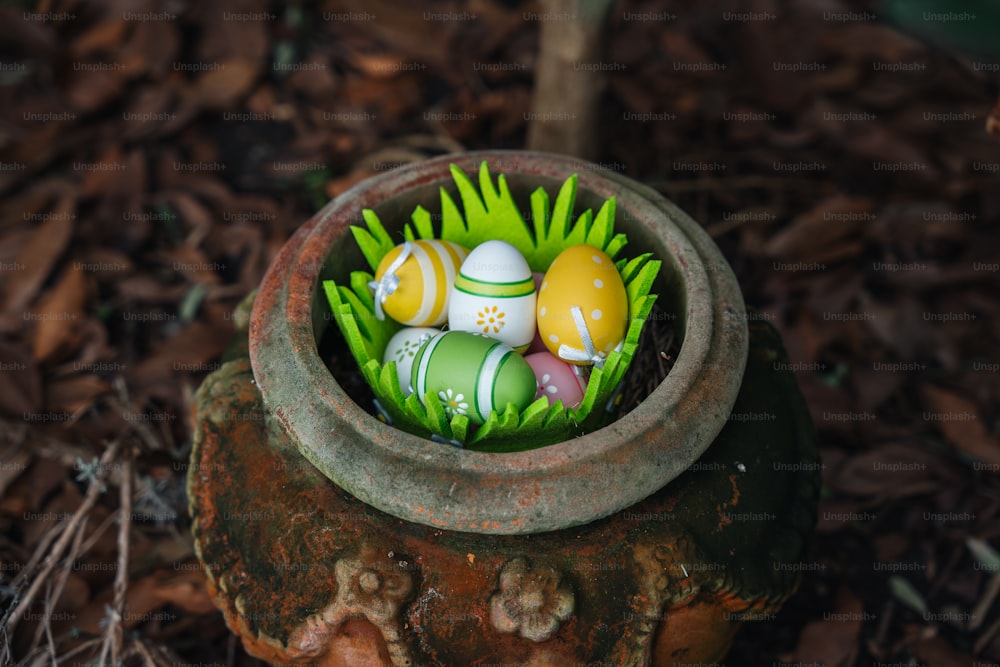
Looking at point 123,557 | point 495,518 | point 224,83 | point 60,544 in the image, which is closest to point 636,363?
point 495,518

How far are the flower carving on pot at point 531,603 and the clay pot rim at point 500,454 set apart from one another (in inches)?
3.3

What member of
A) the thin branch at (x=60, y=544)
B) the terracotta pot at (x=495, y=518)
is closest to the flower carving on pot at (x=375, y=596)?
the terracotta pot at (x=495, y=518)

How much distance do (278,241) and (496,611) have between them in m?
1.91

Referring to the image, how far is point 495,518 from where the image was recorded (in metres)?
1.24

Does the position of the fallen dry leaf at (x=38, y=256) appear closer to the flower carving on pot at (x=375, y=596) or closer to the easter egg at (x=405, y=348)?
the easter egg at (x=405, y=348)

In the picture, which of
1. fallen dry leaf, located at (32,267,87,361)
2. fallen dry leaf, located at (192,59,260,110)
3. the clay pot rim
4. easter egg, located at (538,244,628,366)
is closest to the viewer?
the clay pot rim

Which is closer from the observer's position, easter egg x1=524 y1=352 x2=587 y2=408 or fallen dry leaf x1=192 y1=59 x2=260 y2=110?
easter egg x1=524 y1=352 x2=587 y2=408

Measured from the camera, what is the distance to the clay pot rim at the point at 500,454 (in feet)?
4.09

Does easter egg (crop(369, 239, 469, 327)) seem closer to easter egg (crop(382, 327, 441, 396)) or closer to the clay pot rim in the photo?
easter egg (crop(382, 327, 441, 396))

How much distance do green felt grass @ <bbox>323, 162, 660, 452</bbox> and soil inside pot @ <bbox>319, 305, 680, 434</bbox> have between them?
3.5 inches

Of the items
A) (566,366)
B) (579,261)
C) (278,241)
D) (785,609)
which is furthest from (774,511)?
(278,241)

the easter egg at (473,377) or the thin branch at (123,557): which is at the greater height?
the easter egg at (473,377)

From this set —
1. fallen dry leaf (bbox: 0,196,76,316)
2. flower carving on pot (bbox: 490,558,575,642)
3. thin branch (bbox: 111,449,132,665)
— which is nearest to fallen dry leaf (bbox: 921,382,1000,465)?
flower carving on pot (bbox: 490,558,575,642)

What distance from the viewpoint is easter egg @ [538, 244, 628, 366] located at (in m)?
1.52
